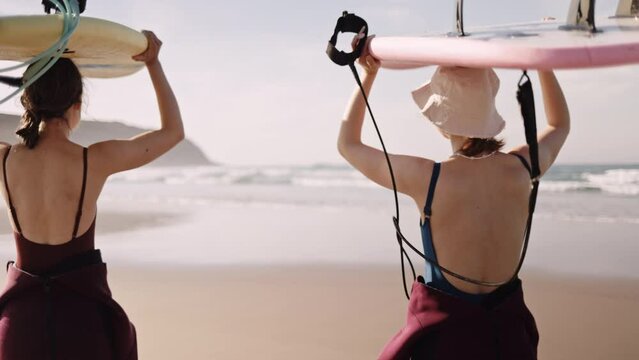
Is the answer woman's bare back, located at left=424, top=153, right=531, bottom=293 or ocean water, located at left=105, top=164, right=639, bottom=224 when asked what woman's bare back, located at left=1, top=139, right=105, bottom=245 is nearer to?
woman's bare back, located at left=424, top=153, right=531, bottom=293

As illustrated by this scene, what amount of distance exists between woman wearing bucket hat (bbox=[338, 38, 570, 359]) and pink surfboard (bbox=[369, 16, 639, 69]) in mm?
175

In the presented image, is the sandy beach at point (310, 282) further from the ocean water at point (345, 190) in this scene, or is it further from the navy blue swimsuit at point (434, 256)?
the navy blue swimsuit at point (434, 256)

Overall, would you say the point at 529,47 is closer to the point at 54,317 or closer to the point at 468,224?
the point at 468,224

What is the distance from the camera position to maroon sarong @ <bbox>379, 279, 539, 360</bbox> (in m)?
2.10

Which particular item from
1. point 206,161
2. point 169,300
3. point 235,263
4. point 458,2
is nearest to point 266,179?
point 235,263

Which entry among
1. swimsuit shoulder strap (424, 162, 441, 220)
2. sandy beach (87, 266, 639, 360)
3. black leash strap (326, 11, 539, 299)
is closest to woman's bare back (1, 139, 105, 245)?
black leash strap (326, 11, 539, 299)

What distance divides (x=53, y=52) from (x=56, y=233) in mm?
621

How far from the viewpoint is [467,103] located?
2.10m

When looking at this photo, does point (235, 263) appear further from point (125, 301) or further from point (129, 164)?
point (129, 164)

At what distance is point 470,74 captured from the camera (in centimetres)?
210

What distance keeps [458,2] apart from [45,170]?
163 centimetres

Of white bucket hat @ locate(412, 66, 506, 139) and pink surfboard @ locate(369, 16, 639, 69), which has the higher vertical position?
pink surfboard @ locate(369, 16, 639, 69)

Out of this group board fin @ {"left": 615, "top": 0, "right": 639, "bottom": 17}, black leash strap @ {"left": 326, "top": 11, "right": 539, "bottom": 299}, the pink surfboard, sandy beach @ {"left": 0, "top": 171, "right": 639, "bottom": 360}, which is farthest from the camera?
sandy beach @ {"left": 0, "top": 171, "right": 639, "bottom": 360}

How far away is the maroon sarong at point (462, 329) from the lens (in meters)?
2.10
